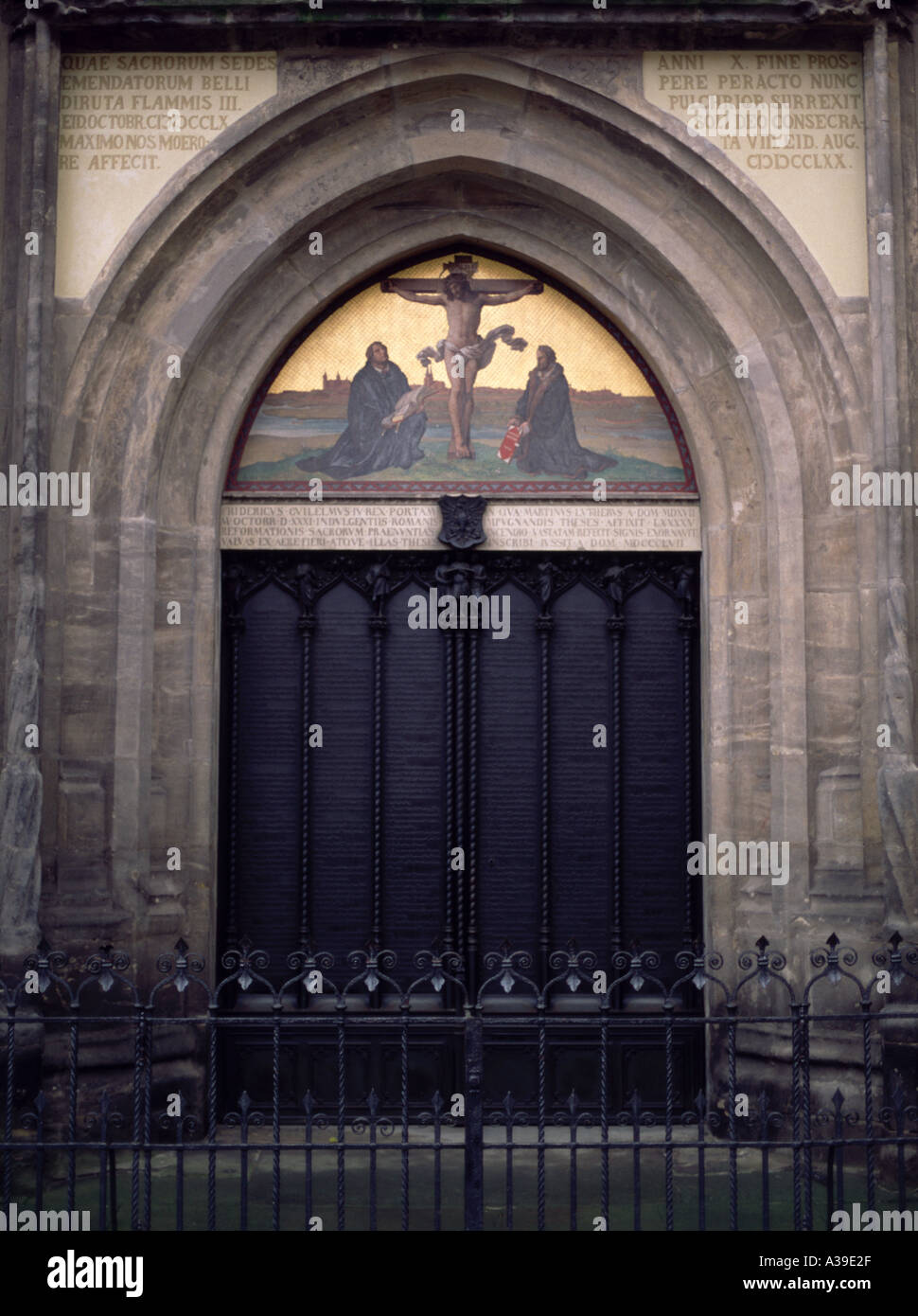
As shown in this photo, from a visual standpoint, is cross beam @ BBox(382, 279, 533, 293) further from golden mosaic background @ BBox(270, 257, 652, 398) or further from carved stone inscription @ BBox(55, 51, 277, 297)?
carved stone inscription @ BBox(55, 51, 277, 297)

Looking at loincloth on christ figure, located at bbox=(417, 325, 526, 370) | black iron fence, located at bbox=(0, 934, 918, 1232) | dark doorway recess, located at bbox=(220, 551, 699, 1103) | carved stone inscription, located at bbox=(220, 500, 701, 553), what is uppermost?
loincloth on christ figure, located at bbox=(417, 325, 526, 370)

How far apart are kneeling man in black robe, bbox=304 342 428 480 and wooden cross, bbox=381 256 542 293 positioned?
43 centimetres

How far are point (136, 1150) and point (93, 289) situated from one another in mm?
5075

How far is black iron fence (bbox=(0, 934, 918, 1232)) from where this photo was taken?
20.7ft

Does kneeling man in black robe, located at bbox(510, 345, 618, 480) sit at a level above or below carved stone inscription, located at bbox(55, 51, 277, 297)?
below

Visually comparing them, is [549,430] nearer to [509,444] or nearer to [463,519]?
[509,444]

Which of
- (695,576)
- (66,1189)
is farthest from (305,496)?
(66,1189)

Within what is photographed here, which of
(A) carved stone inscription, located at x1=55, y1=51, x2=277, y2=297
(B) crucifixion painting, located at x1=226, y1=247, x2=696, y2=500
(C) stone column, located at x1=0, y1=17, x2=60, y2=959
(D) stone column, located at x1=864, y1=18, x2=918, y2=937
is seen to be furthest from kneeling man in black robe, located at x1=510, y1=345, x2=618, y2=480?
(C) stone column, located at x1=0, y1=17, x2=60, y2=959

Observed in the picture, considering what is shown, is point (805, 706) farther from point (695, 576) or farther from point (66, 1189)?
point (66, 1189)

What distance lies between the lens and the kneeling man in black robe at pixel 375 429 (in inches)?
379

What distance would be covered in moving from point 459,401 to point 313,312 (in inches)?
44.8

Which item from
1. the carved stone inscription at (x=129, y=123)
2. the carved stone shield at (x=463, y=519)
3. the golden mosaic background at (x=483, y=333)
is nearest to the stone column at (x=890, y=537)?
the golden mosaic background at (x=483, y=333)

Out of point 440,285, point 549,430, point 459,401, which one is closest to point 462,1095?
point 549,430

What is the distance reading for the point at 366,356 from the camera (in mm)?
9758
